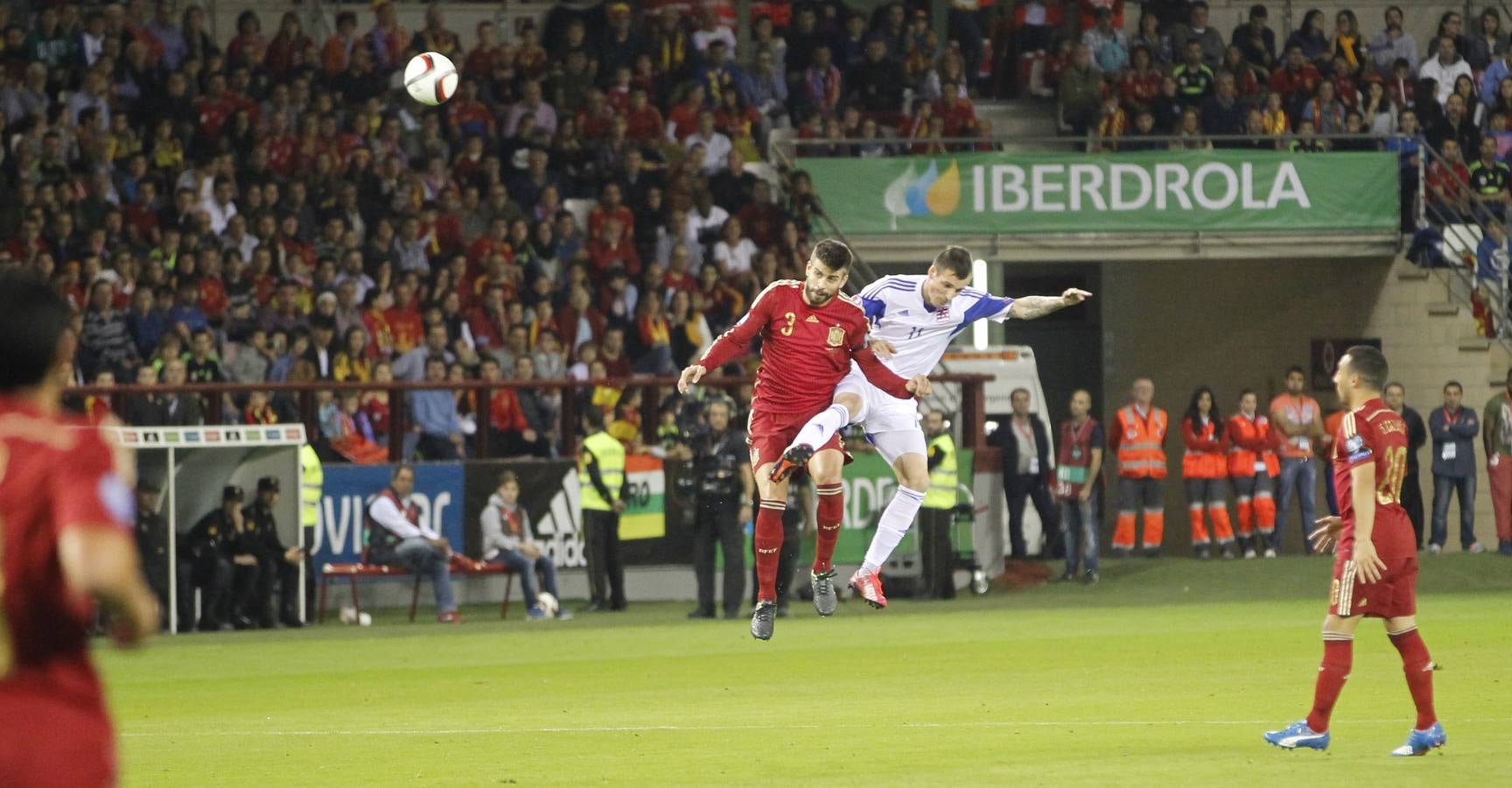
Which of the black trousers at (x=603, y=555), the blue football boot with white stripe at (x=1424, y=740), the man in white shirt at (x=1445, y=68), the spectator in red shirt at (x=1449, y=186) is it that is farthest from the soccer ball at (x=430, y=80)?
the man in white shirt at (x=1445, y=68)

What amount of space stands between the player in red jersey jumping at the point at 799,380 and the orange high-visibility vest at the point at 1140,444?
39.0 feet

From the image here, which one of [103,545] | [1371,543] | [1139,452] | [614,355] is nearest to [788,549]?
[614,355]

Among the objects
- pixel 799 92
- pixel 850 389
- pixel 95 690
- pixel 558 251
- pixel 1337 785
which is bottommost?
pixel 1337 785

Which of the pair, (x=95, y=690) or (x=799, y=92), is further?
(x=799, y=92)

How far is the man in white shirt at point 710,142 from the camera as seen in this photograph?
84.3 feet

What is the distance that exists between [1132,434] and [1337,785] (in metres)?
15.3

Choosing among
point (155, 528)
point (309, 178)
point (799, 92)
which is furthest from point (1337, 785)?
point (799, 92)

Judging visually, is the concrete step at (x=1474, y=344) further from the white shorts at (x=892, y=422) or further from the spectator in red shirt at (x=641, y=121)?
the white shorts at (x=892, y=422)

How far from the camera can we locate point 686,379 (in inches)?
455

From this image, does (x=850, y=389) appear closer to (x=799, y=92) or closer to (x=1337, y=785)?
(x=1337, y=785)

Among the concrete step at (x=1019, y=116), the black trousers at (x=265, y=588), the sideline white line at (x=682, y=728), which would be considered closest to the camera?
the sideline white line at (x=682, y=728)

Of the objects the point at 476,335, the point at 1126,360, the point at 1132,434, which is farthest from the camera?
the point at 1126,360

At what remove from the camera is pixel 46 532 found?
4262 mm

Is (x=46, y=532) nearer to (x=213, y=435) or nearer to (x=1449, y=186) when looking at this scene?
(x=213, y=435)
